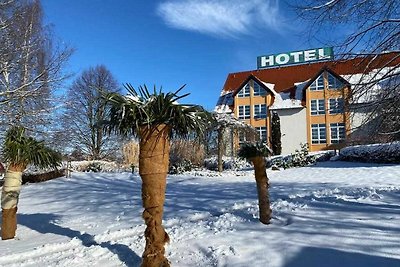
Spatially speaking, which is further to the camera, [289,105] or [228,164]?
[289,105]

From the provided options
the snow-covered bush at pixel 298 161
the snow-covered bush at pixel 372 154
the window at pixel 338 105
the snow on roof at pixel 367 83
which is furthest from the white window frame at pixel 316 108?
the snow on roof at pixel 367 83

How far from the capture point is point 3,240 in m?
6.83

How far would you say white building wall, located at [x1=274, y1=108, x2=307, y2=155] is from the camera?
3869 centimetres

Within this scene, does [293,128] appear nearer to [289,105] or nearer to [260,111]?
[289,105]

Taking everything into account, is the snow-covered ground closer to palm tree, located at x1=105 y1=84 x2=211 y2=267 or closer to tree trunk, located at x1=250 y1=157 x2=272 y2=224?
tree trunk, located at x1=250 y1=157 x2=272 y2=224

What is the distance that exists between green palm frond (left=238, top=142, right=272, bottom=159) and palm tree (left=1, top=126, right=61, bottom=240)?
3908mm

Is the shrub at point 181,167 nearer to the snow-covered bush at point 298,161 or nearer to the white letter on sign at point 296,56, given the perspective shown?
the snow-covered bush at point 298,161

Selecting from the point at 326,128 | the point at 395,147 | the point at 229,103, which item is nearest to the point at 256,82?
the point at 229,103

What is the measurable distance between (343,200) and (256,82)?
32967mm

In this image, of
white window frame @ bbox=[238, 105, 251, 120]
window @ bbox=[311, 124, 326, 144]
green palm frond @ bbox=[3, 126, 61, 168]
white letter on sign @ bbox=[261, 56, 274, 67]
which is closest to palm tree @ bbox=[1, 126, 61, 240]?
green palm frond @ bbox=[3, 126, 61, 168]

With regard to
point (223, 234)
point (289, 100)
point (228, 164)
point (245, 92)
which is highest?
point (245, 92)

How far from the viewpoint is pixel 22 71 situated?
44.6 ft

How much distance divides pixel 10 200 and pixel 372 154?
19.8 meters

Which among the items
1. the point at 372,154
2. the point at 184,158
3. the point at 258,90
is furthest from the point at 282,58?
the point at 372,154
